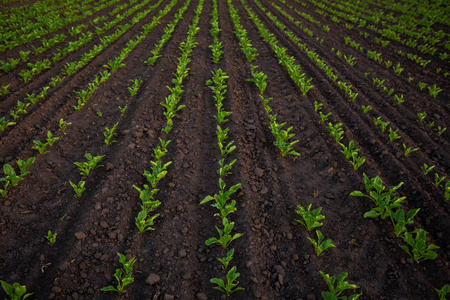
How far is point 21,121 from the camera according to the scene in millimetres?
4758

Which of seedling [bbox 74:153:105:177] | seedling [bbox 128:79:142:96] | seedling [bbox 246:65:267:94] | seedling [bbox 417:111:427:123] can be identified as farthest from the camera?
seedling [bbox 246:65:267:94]

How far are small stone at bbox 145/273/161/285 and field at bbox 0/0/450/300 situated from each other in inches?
0.7

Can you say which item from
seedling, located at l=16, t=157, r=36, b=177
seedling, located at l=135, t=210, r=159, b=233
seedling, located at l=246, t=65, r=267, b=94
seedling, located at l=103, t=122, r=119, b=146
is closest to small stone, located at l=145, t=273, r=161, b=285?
seedling, located at l=135, t=210, r=159, b=233

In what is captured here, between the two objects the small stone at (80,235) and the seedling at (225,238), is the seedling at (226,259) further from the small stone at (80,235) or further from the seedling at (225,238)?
Answer: the small stone at (80,235)

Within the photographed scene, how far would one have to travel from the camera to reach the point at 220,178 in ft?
12.2

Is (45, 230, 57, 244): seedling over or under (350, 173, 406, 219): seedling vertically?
under

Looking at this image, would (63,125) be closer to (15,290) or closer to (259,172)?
(15,290)

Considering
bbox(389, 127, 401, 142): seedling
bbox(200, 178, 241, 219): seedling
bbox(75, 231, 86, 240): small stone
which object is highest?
bbox(389, 127, 401, 142): seedling

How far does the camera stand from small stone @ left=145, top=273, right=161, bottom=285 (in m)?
2.58

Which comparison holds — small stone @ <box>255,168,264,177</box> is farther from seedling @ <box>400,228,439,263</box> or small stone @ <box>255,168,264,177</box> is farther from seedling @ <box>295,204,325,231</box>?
seedling @ <box>400,228,439,263</box>

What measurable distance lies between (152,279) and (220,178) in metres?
1.64

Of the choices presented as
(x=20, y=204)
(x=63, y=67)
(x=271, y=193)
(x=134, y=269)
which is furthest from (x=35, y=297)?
(x=63, y=67)

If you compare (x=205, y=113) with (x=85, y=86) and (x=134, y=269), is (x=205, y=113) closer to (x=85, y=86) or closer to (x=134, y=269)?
(x=85, y=86)

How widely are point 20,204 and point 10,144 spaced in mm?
1608
